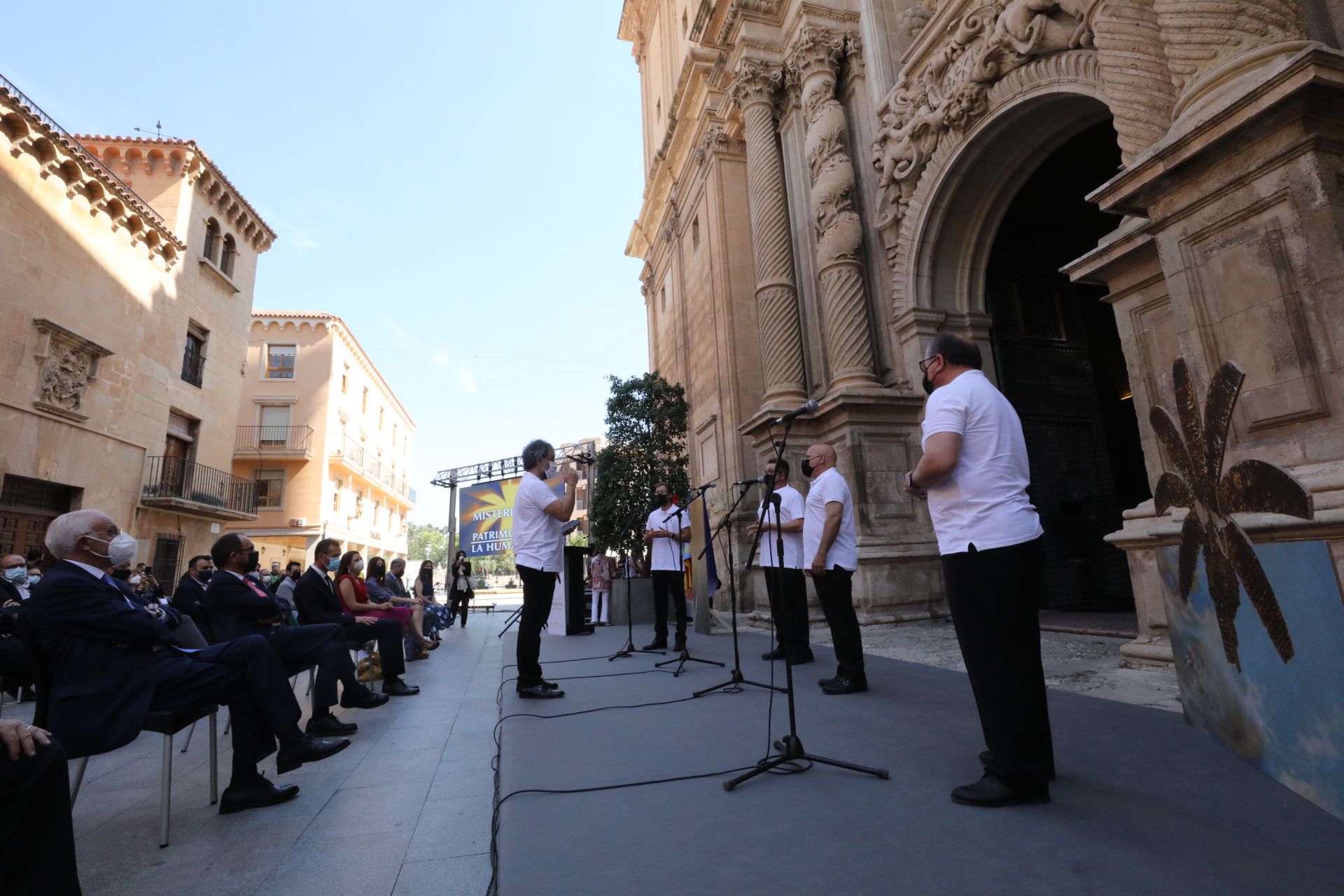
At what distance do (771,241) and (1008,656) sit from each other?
8.61 m

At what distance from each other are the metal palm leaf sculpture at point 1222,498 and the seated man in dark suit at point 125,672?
3.87 meters

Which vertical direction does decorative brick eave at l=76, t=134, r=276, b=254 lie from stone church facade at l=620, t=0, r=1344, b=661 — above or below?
above

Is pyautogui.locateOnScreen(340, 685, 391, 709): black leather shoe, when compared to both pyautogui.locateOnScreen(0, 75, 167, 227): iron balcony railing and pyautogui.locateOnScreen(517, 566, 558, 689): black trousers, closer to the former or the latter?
pyautogui.locateOnScreen(517, 566, 558, 689): black trousers

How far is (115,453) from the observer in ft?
47.9

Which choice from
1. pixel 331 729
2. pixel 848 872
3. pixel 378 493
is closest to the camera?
pixel 848 872

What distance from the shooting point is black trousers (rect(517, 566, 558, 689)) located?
432cm

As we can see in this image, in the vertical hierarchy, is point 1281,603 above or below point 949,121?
below

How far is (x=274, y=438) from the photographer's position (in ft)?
89.6

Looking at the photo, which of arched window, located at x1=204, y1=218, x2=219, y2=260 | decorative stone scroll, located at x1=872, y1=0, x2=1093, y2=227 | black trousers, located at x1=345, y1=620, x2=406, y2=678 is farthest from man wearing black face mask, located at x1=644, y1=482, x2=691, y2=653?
arched window, located at x1=204, y1=218, x2=219, y2=260

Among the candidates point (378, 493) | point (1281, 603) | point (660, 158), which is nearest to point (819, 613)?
point (1281, 603)

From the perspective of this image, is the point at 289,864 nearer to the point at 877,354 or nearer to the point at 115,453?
the point at 877,354

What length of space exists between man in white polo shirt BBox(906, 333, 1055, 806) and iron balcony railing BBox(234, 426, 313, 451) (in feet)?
96.3

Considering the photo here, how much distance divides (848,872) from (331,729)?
11.9 ft

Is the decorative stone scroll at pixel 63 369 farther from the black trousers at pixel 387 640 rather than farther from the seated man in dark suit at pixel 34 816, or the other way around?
the seated man in dark suit at pixel 34 816
